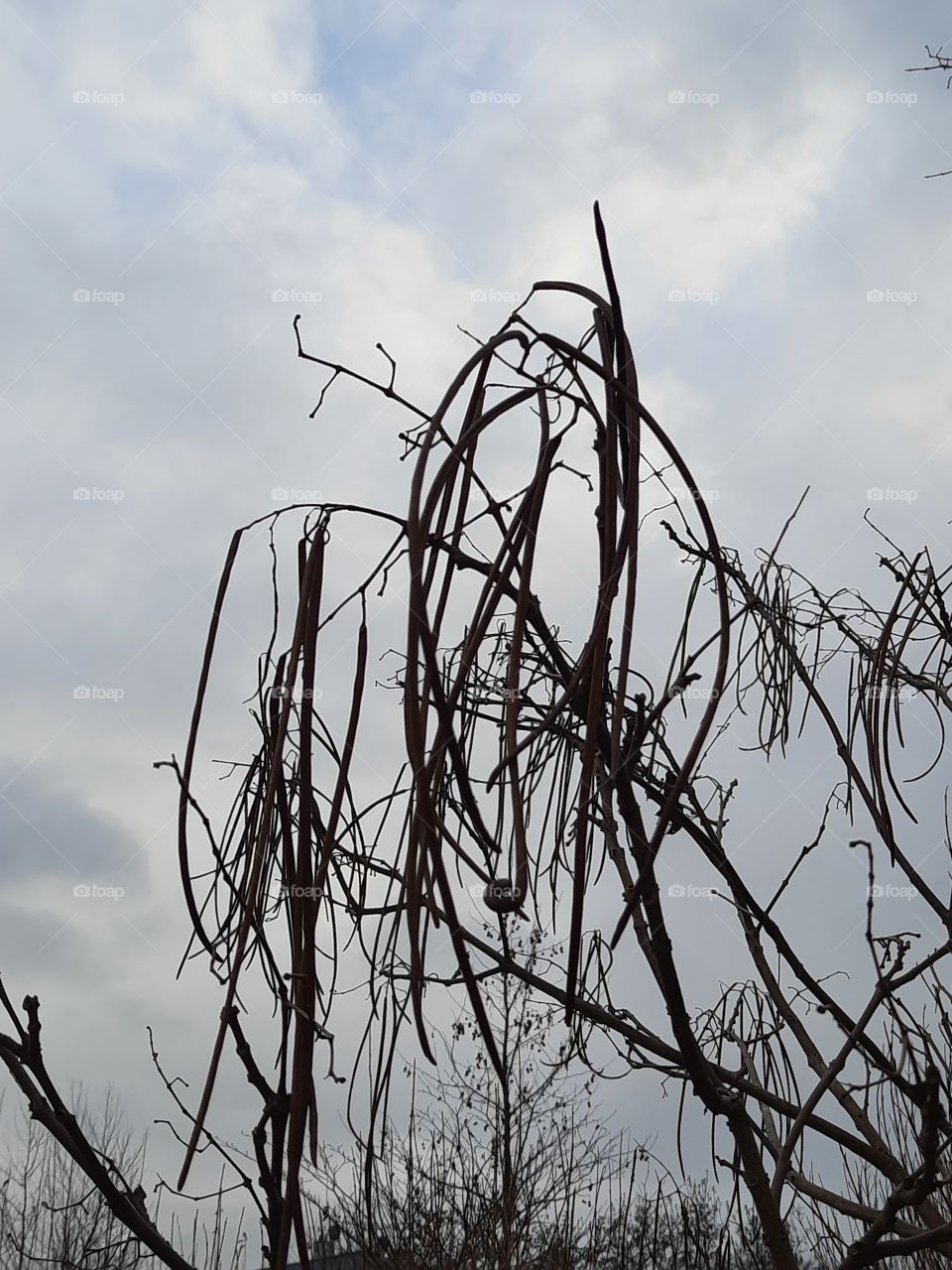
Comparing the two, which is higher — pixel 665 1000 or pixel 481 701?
pixel 481 701

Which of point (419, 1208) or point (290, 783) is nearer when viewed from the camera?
point (290, 783)

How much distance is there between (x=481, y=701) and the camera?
1.14 meters

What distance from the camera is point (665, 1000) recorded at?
2.76 feet

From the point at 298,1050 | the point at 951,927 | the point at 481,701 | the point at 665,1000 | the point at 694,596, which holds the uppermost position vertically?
the point at 694,596

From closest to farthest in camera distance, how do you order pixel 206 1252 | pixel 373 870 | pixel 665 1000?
pixel 665 1000 < pixel 373 870 < pixel 206 1252

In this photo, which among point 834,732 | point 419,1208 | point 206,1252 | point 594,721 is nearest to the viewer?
point 594,721

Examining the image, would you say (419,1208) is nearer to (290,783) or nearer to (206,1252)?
(206,1252)

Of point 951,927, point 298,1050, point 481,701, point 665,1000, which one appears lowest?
point 298,1050

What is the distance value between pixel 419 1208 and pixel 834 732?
18.6ft

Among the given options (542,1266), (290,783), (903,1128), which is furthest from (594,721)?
(542,1266)

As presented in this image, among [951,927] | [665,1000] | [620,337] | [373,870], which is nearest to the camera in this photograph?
[620,337]

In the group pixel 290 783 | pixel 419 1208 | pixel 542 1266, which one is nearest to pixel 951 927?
pixel 290 783

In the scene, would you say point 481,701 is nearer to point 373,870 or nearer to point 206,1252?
point 373,870

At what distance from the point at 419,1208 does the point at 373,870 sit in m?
6.02
